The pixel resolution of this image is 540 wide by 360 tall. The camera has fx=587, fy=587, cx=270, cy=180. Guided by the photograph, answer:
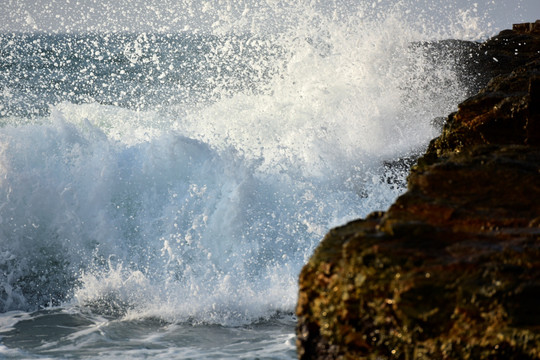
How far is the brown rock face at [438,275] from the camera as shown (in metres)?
1.62

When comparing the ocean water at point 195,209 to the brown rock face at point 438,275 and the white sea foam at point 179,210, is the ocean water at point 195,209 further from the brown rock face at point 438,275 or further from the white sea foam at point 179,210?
the brown rock face at point 438,275

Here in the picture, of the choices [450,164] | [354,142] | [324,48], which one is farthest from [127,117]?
[450,164]

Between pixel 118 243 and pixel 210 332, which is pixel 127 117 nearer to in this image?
pixel 118 243

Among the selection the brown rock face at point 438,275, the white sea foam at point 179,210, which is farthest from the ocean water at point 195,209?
the brown rock face at point 438,275

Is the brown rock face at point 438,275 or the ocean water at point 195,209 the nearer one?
the brown rock face at point 438,275

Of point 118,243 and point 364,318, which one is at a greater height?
point 118,243

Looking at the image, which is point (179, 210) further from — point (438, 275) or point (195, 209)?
point (438, 275)

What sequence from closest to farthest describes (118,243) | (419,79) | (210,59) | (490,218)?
1. (490,218)
2. (118,243)
3. (419,79)
4. (210,59)

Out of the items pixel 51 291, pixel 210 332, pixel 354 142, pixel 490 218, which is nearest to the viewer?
pixel 490 218

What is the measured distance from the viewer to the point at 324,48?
12.3 meters

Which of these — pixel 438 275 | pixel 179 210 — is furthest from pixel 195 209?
pixel 438 275

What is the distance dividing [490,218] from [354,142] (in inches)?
268

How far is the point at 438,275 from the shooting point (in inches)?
66.6

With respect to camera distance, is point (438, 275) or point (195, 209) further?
point (195, 209)
